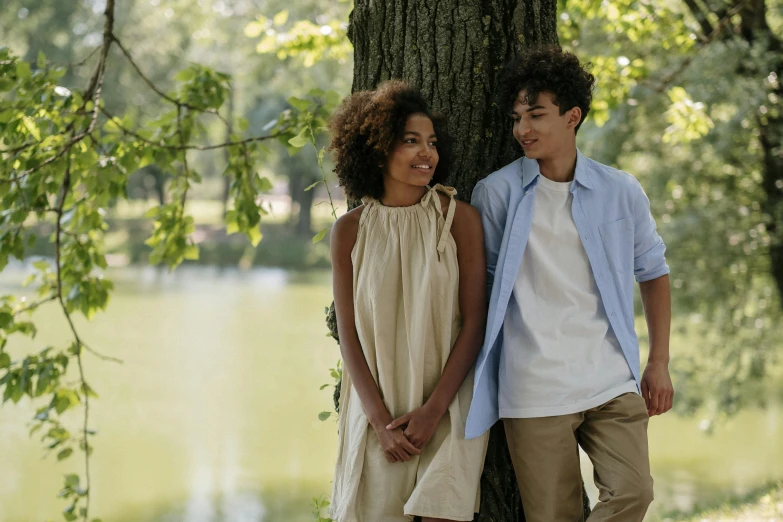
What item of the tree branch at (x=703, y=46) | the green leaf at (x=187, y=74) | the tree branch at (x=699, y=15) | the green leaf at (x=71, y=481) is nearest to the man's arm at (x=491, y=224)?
the green leaf at (x=187, y=74)

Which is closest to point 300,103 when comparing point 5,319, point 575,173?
point 5,319

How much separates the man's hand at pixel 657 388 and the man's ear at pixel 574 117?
68 centimetres

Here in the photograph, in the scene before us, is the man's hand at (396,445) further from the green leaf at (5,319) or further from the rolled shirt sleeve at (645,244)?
the green leaf at (5,319)

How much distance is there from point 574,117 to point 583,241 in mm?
358

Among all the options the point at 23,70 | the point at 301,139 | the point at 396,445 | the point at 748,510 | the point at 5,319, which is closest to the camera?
the point at 396,445

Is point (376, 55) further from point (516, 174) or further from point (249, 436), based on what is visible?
point (249, 436)

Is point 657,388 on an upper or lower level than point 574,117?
lower

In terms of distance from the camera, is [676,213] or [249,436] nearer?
[676,213]

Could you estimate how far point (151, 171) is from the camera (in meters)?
26.1

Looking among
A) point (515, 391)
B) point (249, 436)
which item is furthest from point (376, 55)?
point (249, 436)

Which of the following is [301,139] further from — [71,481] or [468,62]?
[71,481]

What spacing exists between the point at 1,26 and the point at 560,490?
22.2 metres

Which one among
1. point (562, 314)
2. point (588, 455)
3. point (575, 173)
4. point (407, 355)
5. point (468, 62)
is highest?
point (468, 62)

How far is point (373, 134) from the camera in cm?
232
